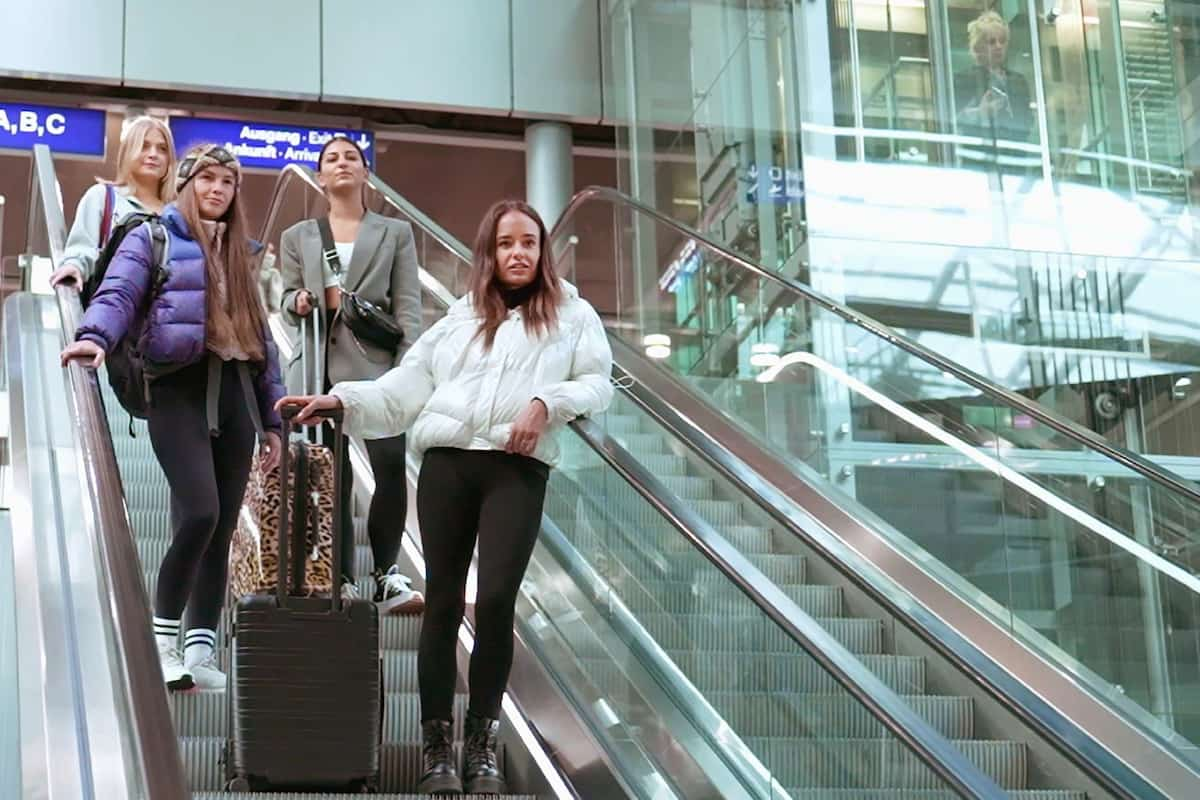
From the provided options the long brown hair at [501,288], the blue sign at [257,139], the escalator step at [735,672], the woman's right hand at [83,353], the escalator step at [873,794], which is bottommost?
the escalator step at [873,794]

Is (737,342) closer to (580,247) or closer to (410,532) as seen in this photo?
(580,247)

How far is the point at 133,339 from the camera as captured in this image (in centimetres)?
493

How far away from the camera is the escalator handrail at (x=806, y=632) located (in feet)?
11.2

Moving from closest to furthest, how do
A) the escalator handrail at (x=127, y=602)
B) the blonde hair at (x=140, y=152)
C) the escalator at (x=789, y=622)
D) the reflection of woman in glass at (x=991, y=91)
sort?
the escalator handrail at (x=127, y=602) < the escalator at (x=789, y=622) < the blonde hair at (x=140, y=152) < the reflection of woman in glass at (x=991, y=91)

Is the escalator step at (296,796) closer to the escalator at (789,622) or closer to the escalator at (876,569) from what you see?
the escalator at (789,622)

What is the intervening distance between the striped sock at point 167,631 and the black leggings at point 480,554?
0.81 m

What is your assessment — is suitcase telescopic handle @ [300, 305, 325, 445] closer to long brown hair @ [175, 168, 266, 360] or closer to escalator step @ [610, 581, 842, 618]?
long brown hair @ [175, 168, 266, 360]

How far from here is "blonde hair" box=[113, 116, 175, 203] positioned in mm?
5574

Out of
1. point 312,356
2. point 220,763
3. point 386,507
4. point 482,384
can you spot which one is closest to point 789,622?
point 482,384

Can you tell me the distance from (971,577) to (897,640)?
802 mm

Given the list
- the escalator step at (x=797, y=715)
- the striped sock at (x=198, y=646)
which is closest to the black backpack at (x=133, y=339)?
the striped sock at (x=198, y=646)

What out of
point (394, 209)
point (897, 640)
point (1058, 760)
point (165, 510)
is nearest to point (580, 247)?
point (394, 209)

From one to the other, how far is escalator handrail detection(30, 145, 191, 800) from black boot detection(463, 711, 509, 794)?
3.64ft

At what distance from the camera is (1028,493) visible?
20.7ft
